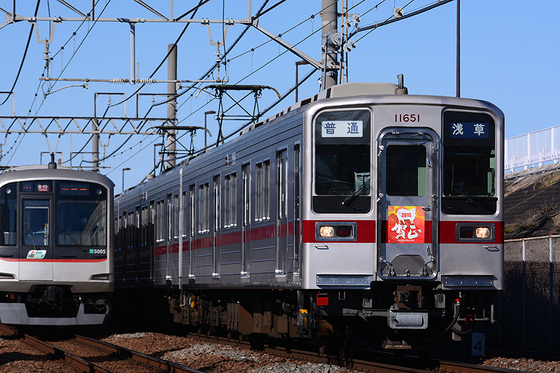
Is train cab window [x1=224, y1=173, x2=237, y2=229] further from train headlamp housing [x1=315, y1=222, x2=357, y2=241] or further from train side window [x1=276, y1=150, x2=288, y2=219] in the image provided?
train headlamp housing [x1=315, y1=222, x2=357, y2=241]

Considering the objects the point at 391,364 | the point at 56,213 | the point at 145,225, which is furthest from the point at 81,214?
the point at 391,364

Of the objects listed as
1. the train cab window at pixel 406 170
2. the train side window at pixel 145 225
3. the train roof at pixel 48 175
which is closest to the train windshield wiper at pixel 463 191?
the train cab window at pixel 406 170

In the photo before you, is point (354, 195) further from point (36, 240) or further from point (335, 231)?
point (36, 240)

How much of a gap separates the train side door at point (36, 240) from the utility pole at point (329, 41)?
6021 millimetres

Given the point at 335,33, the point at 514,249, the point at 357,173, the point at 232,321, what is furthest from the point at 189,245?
the point at 357,173

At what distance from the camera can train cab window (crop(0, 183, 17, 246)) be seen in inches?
657

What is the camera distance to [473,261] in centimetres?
1031

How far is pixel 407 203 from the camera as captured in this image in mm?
10305

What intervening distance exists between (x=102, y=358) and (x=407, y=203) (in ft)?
22.5

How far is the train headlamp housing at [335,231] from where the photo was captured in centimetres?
1012

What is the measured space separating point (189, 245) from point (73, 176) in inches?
109

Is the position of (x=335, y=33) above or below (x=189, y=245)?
above

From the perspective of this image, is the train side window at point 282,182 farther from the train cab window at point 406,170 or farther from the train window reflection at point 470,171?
the train window reflection at point 470,171

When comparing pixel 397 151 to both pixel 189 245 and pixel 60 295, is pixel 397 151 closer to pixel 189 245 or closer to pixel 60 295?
pixel 189 245
